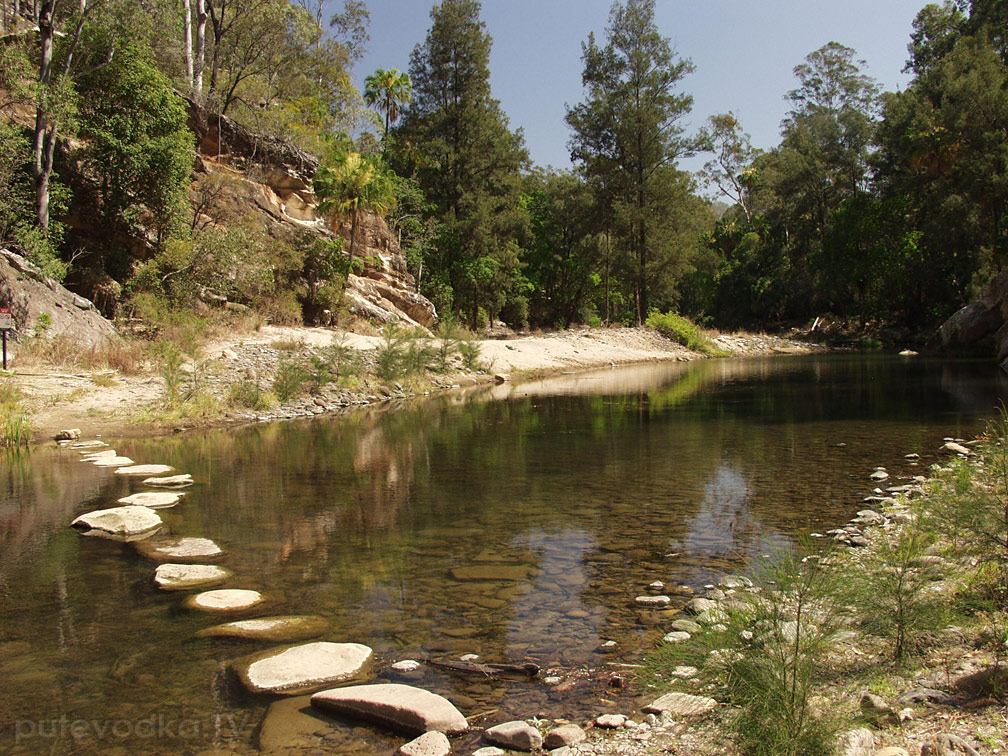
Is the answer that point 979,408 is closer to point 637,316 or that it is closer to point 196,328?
point 196,328

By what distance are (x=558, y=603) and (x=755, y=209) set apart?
66.8 meters

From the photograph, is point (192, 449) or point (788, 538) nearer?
point (788, 538)

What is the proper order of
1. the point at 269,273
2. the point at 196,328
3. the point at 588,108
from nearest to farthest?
1. the point at 196,328
2. the point at 269,273
3. the point at 588,108

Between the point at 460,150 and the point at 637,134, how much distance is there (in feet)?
36.5

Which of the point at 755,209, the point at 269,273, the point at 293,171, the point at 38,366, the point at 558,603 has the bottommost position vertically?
the point at 558,603

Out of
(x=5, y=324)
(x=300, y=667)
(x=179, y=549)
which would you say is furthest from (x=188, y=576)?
(x=5, y=324)

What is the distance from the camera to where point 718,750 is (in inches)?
122

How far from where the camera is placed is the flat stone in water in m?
6.18

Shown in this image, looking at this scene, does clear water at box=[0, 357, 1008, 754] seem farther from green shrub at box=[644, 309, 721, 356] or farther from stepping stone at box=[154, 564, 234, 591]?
green shrub at box=[644, 309, 721, 356]

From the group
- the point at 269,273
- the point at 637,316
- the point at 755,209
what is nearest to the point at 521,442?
the point at 269,273

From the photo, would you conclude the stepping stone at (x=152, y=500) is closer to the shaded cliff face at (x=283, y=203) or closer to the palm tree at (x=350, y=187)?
the shaded cliff face at (x=283, y=203)

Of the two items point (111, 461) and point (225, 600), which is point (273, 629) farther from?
point (111, 461)

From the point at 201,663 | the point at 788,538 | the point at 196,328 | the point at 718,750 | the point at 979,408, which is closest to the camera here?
the point at 718,750

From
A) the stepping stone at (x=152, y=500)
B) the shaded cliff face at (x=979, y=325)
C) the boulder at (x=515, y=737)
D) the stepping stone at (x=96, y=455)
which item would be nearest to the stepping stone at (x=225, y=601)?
the boulder at (x=515, y=737)
